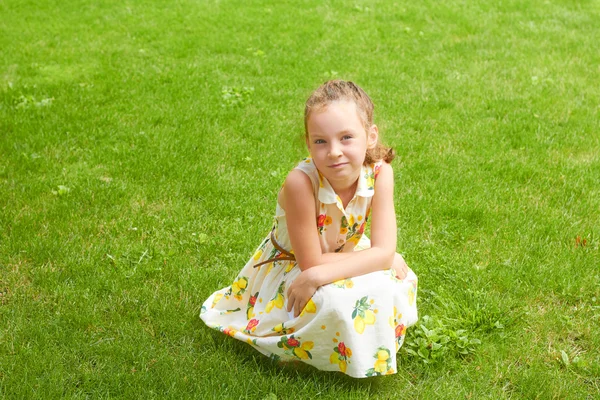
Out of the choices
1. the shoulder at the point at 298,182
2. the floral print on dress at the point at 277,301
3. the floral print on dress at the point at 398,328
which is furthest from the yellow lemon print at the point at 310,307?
the shoulder at the point at 298,182

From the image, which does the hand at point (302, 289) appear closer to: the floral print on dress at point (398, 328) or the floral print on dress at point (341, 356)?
the floral print on dress at point (341, 356)

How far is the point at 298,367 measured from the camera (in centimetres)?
322

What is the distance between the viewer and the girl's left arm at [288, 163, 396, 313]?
2.98 m

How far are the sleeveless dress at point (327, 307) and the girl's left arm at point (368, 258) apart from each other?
4 centimetres

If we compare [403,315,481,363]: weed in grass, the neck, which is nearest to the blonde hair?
the neck

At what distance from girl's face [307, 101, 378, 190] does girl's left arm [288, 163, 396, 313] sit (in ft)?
0.80

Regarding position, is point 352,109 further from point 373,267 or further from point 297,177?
point 373,267

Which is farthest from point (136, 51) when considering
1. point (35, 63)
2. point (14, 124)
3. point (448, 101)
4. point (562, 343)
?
point (562, 343)

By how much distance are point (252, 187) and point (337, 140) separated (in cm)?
205

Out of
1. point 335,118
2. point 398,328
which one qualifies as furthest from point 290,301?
point 335,118

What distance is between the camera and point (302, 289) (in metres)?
3.01

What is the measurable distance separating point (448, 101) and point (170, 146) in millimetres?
2738

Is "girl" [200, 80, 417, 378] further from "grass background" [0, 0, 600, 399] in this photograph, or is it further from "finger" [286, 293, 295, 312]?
"grass background" [0, 0, 600, 399]

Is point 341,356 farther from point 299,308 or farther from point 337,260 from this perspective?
point 337,260
